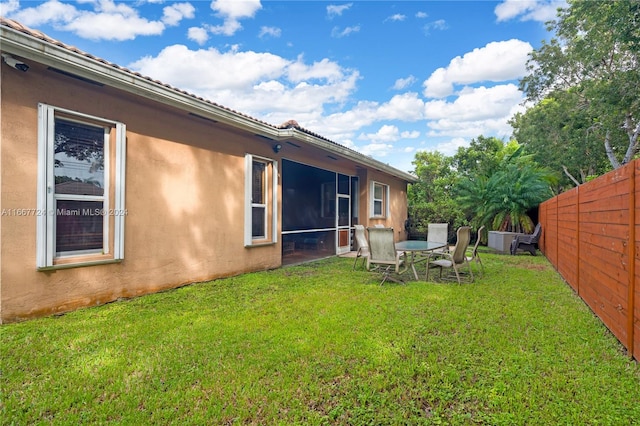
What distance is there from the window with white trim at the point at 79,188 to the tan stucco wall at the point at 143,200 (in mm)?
110

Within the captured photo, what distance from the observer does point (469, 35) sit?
11758mm

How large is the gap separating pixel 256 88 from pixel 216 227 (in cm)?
1414

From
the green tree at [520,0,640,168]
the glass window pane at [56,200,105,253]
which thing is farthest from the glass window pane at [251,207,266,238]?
the green tree at [520,0,640,168]

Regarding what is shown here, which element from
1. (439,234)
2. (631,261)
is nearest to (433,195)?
(439,234)

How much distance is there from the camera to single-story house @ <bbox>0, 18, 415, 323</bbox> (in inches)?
145

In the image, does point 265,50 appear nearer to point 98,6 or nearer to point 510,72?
point 98,6

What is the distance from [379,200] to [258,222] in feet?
23.8

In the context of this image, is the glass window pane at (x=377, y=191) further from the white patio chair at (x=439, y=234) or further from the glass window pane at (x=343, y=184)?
the white patio chair at (x=439, y=234)

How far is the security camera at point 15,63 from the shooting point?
349 cm

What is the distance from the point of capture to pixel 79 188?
14.2 feet

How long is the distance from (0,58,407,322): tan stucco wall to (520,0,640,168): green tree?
12.1 meters

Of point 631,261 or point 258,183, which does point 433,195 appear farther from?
point 631,261

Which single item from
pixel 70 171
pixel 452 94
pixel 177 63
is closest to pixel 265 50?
pixel 177 63

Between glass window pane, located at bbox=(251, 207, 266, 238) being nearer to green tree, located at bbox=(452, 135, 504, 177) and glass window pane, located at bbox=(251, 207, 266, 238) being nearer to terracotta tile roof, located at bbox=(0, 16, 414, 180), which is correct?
terracotta tile roof, located at bbox=(0, 16, 414, 180)
